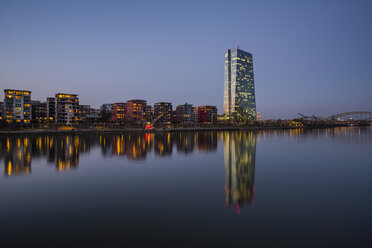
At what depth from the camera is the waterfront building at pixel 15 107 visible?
373 ft

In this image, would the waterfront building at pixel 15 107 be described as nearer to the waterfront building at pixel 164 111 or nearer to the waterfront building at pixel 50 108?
the waterfront building at pixel 50 108

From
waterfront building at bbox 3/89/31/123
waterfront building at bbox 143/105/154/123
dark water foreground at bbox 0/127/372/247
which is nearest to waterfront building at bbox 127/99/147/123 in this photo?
waterfront building at bbox 143/105/154/123

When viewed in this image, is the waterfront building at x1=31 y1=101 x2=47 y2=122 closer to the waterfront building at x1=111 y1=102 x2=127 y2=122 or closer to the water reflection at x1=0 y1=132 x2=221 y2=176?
the waterfront building at x1=111 y1=102 x2=127 y2=122

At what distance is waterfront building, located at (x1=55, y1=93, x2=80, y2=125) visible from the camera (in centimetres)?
12331

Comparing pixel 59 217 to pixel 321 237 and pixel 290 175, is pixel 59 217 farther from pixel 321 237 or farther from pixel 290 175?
pixel 290 175

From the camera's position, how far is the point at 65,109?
12469 centimetres

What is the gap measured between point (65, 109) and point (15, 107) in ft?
74.3

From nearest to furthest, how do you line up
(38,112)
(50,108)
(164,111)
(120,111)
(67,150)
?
(67,150), (50,108), (38,112), (120,111), (164,111)

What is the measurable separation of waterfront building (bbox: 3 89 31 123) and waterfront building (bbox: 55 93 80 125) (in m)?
14.7

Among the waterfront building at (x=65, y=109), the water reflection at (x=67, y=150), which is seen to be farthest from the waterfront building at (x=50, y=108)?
the water reflection at (x=67, y=150)

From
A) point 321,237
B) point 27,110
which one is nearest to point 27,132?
point 27,110

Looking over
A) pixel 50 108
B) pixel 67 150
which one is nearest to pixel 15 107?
pixel 50 108

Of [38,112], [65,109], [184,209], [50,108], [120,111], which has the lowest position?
[184,209]

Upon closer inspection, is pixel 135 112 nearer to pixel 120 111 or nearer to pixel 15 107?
pixel 120 111
